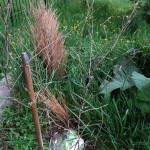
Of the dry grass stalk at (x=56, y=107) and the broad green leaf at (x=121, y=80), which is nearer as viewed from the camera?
the dry grass stalk at (x=56, y=107)

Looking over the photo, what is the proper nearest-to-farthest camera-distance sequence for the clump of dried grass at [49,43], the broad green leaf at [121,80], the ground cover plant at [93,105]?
the ground cover plant at [93,105]
the broad green leaf at [121,80]
the clump of dried grass at [49,43]

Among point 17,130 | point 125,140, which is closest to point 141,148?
point 125,140

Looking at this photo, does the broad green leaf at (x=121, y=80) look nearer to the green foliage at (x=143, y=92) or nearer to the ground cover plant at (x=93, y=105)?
the ground cover plant at (x=93, y=105)

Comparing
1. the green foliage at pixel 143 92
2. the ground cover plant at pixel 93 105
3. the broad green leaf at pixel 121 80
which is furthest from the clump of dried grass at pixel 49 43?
the green foliage at pixel 143 92

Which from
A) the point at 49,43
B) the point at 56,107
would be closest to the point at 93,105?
the point at 56,107

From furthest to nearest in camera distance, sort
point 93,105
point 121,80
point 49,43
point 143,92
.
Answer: point 49,43
point 121,80
point 93,105
point 143,92

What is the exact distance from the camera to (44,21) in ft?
8.92

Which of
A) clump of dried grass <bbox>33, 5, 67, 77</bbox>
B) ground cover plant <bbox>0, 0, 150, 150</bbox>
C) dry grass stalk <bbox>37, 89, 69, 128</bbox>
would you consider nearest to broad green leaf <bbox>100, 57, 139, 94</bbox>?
ground cover plant <bbox>0, 0, 150, 150</bbox>

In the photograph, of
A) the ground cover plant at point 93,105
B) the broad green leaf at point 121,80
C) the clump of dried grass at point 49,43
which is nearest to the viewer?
the ground cover plant at point 93,105

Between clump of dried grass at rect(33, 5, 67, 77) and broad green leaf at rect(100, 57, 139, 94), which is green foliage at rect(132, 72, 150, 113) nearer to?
broad green leaf at rect(100, 57, 139, 94)

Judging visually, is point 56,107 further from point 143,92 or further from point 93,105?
point 143,92

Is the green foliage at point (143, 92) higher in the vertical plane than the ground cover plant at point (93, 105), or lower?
higher

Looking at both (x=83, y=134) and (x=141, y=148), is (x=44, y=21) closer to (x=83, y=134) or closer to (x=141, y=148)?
(x=83, y=134)

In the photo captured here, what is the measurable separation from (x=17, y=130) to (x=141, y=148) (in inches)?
36.4
